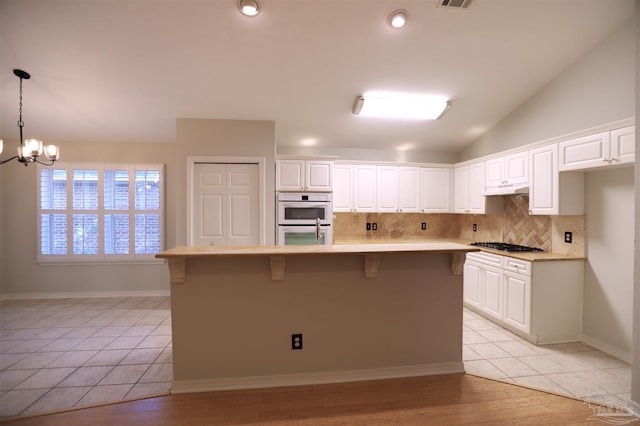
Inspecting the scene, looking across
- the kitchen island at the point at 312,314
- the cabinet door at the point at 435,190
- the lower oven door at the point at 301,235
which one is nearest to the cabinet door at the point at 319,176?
the lower oven door at the point at 301,235

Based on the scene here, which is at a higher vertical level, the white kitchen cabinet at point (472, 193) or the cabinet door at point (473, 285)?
the white kitchen cabinet at point (472, 193)

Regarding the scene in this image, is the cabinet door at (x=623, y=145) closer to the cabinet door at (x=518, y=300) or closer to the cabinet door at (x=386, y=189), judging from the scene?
the cabinet door at (x=518, y=300)

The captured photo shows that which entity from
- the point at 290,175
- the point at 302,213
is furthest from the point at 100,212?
the point at 302,213

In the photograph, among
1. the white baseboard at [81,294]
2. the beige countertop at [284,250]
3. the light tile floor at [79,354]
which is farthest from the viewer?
the white baseboard at [81,294]

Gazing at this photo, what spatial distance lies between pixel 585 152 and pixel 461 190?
5.74 ft

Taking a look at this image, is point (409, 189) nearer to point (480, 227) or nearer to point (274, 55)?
point (480, 227)

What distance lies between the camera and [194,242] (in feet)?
11.6

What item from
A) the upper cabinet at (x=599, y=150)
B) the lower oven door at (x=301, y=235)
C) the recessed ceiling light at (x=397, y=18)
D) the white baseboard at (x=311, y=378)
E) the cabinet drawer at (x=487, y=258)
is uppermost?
the recessed ceiling light at (x=397, y=18)

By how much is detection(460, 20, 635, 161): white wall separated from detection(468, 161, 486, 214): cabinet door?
471mm

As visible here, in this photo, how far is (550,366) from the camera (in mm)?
2389

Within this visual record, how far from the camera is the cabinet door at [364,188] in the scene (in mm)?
4297

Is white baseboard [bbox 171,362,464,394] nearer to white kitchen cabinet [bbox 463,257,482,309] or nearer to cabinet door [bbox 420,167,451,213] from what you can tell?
white kitchen cabinet [bbox 463,257,482,309]

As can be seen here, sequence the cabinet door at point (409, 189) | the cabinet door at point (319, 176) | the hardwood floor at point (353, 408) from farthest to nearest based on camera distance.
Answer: the cabinet door at point (409, 189)
the cabinet door at point (319, 176)
the hardwood floor at point (353, 408)

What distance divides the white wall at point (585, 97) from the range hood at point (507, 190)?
0.63 m
